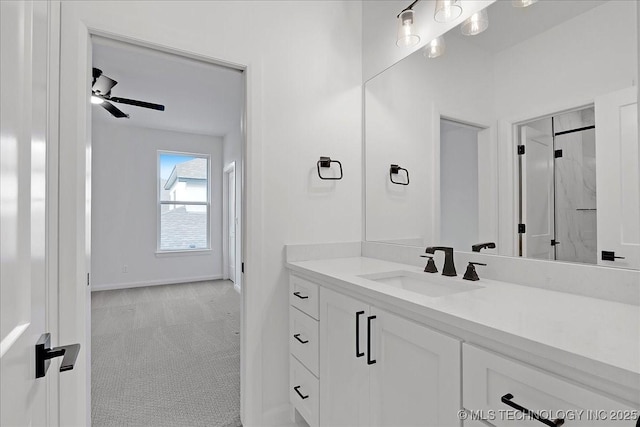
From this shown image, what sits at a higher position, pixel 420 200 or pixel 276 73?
pixel 276 73

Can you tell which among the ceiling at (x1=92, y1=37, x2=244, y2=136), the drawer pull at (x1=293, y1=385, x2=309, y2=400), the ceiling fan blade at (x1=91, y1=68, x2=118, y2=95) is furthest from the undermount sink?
the ceiling fan blade at (x1=91, y1=68, x2=118, y2=95)

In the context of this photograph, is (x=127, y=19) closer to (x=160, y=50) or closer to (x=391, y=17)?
(x=160, y=50)

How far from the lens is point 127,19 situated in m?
1.46

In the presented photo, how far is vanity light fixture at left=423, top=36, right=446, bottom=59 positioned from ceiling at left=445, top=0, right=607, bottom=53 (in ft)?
0.38

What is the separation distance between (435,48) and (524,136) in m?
0.69

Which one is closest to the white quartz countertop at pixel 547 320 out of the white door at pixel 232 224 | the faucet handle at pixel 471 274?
the faucet handle at pixel 471 274

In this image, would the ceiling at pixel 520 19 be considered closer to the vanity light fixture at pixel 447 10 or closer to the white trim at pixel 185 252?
the vanity light fixture at pixel 447 10

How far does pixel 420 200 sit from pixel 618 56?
102cm

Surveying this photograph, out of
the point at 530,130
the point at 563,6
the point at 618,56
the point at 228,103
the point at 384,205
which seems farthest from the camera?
the point at 228,103

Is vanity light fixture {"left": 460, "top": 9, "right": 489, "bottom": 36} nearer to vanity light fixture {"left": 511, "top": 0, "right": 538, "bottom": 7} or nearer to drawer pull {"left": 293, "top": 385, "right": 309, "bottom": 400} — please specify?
vanity light fixture {"left": 511, "top": 0, "right": 538, "bottom": 7}

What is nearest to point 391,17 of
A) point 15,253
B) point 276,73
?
point 276,73

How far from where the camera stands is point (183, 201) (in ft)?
18.6

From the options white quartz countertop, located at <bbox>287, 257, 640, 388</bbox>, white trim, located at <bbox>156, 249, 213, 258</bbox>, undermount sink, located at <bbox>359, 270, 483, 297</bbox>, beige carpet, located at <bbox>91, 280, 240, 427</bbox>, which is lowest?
beige carpet, located at <bbox>91, 280, 240, 427</bbox>

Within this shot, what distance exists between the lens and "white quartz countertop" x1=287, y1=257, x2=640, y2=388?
0.63m
